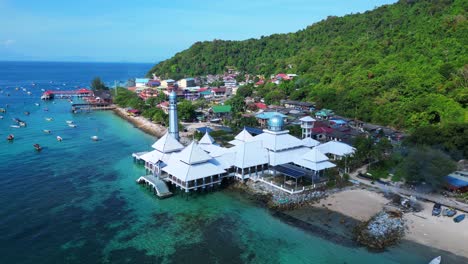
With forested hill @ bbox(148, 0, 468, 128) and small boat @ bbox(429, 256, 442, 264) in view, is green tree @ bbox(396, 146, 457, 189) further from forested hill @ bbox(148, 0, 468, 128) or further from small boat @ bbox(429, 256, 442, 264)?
forested hill @ bbox(148, 0, 468, 128)

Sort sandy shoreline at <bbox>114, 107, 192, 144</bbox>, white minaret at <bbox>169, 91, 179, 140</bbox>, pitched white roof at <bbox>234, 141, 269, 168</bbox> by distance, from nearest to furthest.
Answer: pitched white roof at <bbox>234, 141, 269, 168</bbox>, white minaret at <bbox>169, 91, 179, 140</bbox>, sandy shoreline at <bbox>114, 107, 192, 144</bbox>

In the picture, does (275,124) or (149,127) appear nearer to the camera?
(275,124)

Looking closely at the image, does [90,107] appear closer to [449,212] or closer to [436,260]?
[449,212]

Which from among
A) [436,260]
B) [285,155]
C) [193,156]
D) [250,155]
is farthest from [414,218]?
[193,156]

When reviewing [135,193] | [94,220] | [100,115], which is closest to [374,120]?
[135,193]

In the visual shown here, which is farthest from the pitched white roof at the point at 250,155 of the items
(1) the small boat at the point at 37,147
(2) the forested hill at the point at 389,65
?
(1) the small boat at the point at 37,147

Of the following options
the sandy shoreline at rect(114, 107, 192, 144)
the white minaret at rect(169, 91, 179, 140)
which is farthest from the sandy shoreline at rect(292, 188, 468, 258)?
the sandy shoreline at rect(114, 107, 192, 144)
